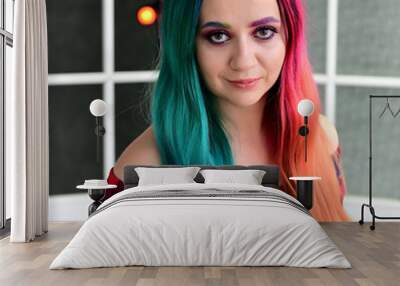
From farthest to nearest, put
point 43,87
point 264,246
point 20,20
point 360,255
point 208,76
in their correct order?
1. point 208,76
2. point 43,87
3. point 20,20
4. point 360,255
5. point 264,246

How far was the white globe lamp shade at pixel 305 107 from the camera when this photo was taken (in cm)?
685

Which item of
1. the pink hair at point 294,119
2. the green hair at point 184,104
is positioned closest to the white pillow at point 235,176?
the green hair at point 184,104

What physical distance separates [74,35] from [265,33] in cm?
221

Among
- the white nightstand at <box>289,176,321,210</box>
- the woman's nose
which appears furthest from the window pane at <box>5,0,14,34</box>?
the white nightstand at <box>289,176,321,210</box>

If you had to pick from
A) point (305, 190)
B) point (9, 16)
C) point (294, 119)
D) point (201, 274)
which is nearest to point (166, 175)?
point (305, 190)

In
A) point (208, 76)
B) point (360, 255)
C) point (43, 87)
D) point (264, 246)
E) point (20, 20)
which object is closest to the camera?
point (264, 246)

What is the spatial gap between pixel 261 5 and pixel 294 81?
3.04 ft

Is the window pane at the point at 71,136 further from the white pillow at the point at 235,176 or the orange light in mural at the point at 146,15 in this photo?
the white pillow at the point at 235,176

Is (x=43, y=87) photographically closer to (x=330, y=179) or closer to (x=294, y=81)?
(x=294, y=81)

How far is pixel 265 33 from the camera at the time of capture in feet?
22.8

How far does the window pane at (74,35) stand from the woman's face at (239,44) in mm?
1228

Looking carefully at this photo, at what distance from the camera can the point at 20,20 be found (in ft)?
19.6

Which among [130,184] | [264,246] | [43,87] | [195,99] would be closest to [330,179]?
[195,99]

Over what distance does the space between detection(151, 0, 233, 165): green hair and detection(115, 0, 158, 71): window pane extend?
0.20 m
